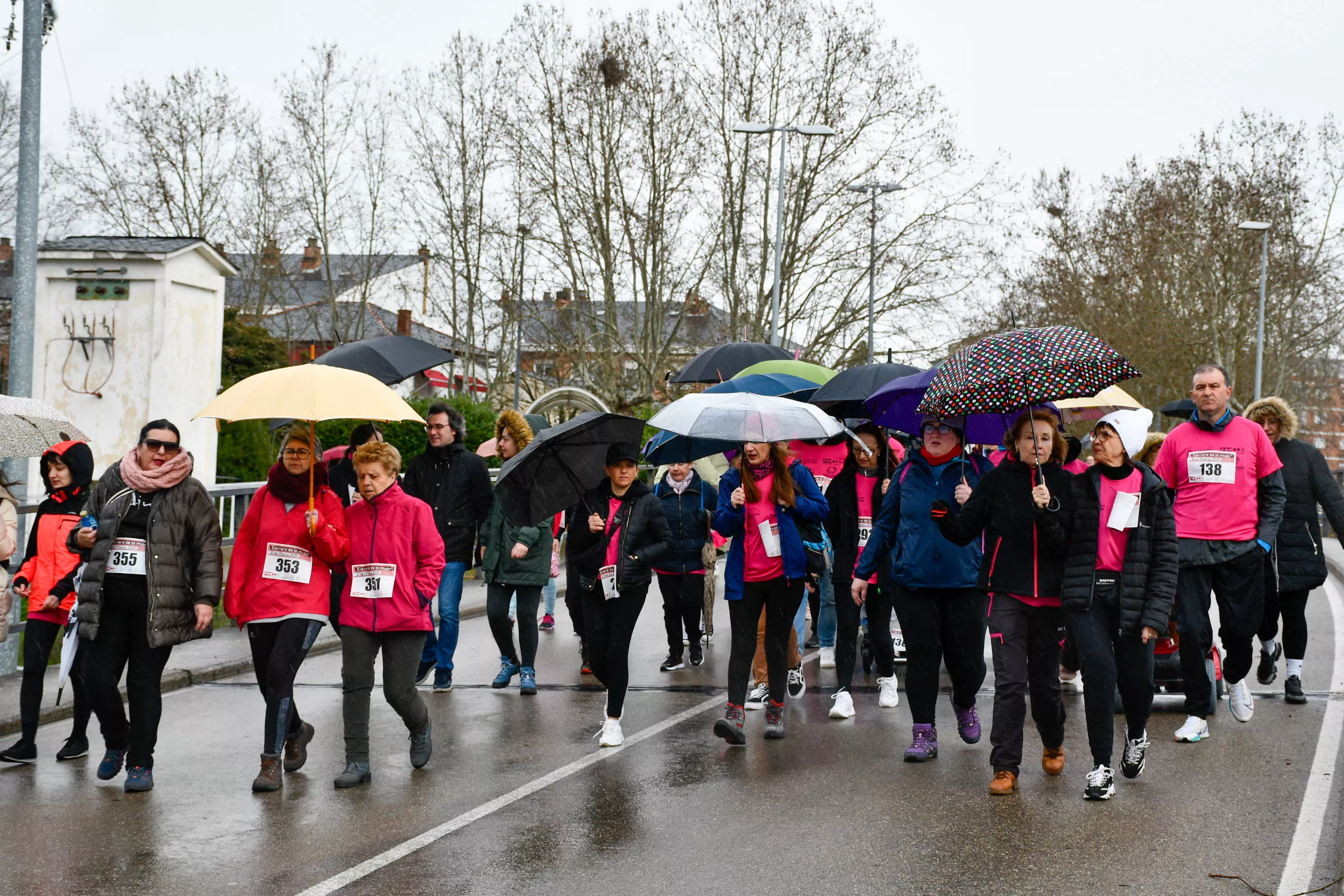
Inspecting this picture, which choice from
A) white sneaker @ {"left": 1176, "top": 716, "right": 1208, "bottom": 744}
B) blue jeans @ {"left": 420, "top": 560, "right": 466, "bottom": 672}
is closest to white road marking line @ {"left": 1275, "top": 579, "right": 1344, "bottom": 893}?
white sneaker @ {"left": 1176, "top": 716, "right": 1208, "bottom": 744}

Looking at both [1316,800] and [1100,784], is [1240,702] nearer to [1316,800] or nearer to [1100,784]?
[1316,800]

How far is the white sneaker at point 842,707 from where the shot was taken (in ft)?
27.7

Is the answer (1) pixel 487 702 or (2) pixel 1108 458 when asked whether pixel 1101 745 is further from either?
(1) pixel 487 702

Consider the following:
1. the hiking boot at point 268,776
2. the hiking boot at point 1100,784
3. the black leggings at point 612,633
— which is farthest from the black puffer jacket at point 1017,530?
the hiking boot at point 268,776

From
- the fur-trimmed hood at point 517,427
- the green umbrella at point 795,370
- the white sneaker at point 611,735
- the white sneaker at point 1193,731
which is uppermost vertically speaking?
the green umbrella at point 795,370

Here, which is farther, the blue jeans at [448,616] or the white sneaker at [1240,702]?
the blue jeans at [448,616]

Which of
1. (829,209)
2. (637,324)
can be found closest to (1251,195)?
(829,209)

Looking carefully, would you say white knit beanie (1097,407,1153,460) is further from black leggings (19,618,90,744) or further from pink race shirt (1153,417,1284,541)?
black leggings (19,618,90,744)

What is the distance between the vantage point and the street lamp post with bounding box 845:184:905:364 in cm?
3431

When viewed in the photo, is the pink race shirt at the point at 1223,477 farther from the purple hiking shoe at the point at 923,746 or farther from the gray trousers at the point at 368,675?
the gray trousers at the point at 368,675

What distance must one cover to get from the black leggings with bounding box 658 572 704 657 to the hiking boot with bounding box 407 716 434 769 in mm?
3378

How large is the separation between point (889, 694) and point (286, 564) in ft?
13.1

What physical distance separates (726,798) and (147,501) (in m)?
3.05

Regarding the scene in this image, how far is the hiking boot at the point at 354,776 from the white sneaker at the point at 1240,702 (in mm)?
5020
